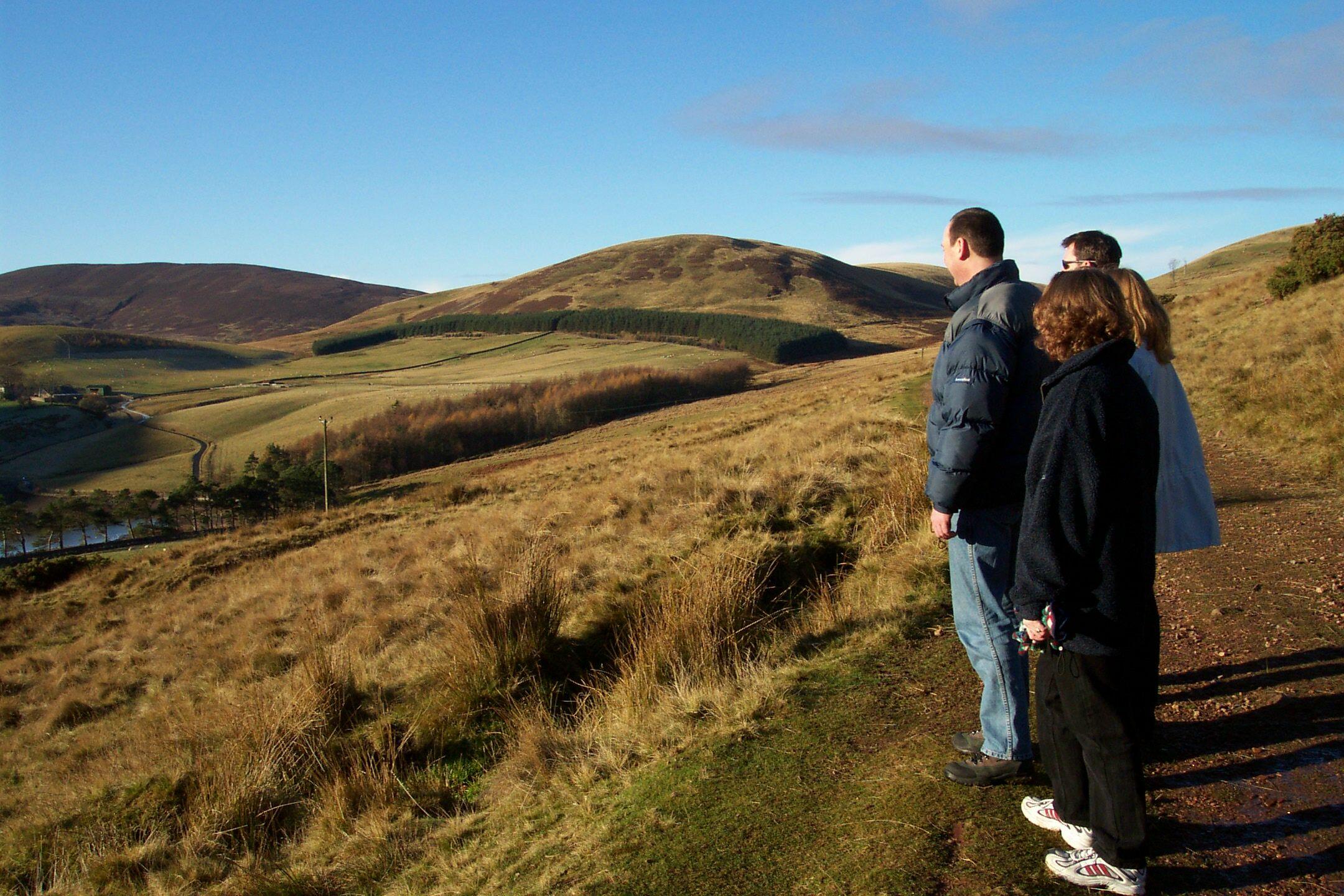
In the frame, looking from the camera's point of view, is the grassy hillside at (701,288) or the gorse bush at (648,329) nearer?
the gorse bush at (648,329)

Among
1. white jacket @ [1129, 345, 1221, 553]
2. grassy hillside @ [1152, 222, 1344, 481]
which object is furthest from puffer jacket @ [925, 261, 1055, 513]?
grassy hillside @ [1152, 222, 1344, 481]

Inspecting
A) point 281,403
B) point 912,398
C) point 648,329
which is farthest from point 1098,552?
point 648,329

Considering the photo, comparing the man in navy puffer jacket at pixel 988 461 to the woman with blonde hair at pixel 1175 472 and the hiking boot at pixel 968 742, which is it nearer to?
the hiking boot at pixel 968 742

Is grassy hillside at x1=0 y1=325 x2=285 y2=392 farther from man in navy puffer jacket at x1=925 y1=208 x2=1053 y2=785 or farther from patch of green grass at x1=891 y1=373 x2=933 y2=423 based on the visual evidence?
Answer: man in navy puffer jacket at x1=925 y1=208 x2=1053 y2=785

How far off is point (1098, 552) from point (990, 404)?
2.65 feet

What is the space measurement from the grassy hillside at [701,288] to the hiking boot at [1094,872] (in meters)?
119

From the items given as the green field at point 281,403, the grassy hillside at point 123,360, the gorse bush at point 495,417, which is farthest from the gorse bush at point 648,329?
the gorse bush at point 495,417

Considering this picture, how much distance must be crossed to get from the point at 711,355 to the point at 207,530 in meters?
60.6

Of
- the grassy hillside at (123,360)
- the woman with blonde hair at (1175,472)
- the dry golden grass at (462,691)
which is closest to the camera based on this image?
the woman with blonde hair at (1175,472)

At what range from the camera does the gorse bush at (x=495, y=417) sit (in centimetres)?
6375

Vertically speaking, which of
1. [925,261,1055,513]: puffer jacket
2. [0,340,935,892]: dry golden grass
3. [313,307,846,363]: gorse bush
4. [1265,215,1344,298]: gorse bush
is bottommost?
[0,340,935,892]: dry golden grass

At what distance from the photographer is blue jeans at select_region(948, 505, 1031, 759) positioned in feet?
11.9

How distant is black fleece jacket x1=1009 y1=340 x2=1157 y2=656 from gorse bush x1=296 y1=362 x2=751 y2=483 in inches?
2256

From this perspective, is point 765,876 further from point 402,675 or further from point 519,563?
point 402,675
